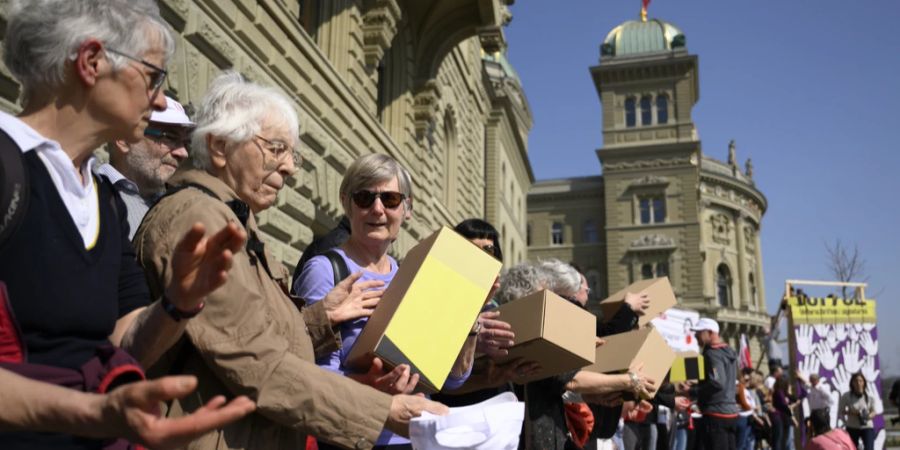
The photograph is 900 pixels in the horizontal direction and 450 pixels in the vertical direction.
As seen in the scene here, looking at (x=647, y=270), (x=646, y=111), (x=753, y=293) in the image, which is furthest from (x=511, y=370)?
(x=753, y=293)

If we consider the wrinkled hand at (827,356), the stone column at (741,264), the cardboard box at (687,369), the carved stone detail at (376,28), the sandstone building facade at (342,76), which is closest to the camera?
the sandstone building facade at (342,76)

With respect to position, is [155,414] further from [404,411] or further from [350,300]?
[350,300]

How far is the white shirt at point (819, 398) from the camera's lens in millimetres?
11523

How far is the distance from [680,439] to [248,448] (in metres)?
9.35

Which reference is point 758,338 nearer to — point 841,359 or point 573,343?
point 841,359

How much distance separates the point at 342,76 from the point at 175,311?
8.22m

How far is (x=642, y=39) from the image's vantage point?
46.2 metres

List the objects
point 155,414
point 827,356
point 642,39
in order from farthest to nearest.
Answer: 1. point 642,39
2. point 827,356
3. point 155,414

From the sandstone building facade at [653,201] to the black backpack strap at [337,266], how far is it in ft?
132

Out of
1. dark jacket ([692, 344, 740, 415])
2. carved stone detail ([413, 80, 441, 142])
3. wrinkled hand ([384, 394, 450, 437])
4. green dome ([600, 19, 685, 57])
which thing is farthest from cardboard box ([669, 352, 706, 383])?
green dome ([600, 19, 685, 57])

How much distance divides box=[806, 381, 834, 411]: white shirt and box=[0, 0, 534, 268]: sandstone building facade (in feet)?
24.5

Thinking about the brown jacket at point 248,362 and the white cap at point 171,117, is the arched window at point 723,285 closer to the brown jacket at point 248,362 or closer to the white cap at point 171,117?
the white cap at point 171,117

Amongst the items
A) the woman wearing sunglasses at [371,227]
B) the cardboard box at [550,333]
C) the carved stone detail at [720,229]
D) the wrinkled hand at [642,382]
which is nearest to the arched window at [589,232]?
the carved stone detail at [720,229]

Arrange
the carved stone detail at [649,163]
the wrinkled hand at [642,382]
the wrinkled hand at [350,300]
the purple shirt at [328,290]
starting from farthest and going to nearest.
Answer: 1. the carved stone detail at [649,163]
2. the wrinkled hand at [642,382]
3. the purple shirt at [328,290]
4. the wrinkled hand at [350,300]
